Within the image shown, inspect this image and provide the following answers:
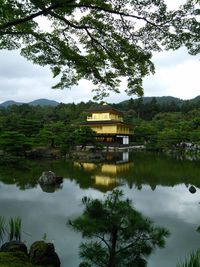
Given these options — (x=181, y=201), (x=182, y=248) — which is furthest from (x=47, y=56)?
(x=181, y=201)

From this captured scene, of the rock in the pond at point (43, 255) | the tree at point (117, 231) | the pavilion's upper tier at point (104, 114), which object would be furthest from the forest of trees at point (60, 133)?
the tree at point (117, 231)

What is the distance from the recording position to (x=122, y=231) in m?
4.02

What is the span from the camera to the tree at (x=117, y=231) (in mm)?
3924

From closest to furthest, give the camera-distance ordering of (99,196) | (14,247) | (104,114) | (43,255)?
1. (43,255)
2. (14,247)
3. (99,196)
4. (104,114)

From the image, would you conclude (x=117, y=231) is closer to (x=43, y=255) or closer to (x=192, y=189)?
(x=43, y=255)

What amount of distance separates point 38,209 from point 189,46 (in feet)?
22.4

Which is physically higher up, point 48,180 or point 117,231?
point 117,231

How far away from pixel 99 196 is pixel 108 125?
85.4 feet

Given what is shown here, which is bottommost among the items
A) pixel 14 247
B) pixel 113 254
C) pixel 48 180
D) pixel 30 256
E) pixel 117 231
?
pixel 48 180

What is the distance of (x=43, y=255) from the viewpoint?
16.8 ft

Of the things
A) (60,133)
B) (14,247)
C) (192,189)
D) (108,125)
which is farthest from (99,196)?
(108,125)

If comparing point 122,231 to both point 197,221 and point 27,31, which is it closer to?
point 27,31

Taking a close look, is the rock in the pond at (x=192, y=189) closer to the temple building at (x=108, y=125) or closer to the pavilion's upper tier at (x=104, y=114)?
the temple building at (x=108, y=125)

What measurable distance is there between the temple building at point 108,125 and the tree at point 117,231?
31651 millimetres
